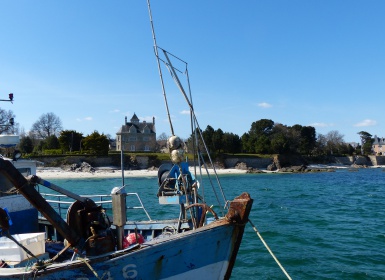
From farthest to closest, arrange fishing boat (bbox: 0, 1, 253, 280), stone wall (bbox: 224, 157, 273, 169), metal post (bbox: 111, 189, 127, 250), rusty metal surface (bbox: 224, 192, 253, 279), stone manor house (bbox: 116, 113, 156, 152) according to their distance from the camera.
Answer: stone manor house (bbox: 116, 113, 156, 152) → stone wall (bbox: 224, 157, 273, 169) → metal post (bbox: 111, 189, 127, 250) → rusty metal surface (bbox: 224, 192, 253, 279) → fishing boat (bbox: 0, 1, 253, 280)

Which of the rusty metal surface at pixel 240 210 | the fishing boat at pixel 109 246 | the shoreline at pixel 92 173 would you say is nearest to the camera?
the fishing boat at pixel 109 246

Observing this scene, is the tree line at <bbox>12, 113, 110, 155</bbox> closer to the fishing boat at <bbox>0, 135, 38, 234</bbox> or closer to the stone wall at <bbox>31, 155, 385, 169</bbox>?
the stone wall at <bbox>31, 155, 385, 169</bbox>

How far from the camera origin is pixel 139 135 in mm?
100812

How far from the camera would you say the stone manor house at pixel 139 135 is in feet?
326

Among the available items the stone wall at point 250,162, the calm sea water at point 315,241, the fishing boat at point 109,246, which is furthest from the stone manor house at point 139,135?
the fishing boat at point 109,246

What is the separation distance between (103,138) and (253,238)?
69.8 meters

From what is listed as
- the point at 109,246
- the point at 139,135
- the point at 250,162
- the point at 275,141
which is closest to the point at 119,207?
the point at 109,246

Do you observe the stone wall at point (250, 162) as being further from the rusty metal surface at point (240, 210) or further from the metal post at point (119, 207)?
the metal post at point (119, 207)

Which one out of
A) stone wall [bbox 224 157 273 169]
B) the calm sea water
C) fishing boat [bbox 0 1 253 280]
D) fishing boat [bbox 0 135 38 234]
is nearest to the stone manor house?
stone wall [bbox 224 157 273 169]

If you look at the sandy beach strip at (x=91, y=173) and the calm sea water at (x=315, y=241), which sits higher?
the sandy beach strip at (x=91, y=173)

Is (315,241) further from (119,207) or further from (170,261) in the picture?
(119,207)

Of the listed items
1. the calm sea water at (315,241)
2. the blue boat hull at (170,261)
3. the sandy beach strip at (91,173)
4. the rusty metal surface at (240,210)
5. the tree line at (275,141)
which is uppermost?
the tree line at (275,141)

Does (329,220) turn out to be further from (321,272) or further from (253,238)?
(321,272)

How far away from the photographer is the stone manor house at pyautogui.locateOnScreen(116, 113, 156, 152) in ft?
326
